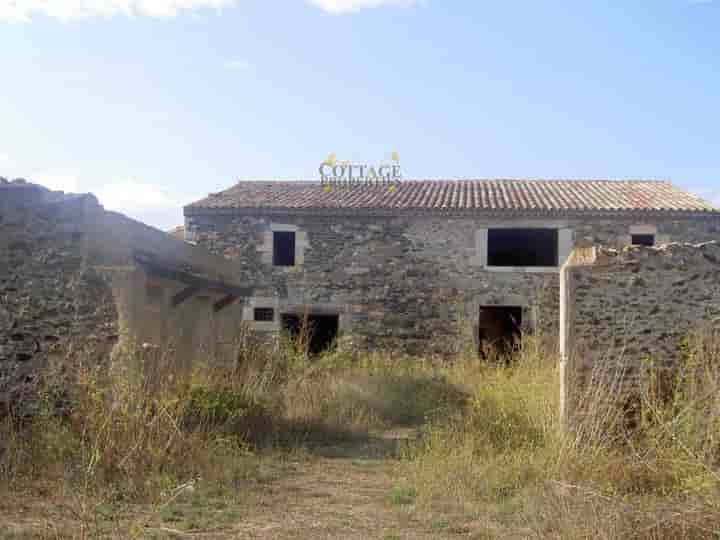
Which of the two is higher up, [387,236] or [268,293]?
[387,236]

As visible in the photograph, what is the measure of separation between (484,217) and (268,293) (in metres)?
4.78

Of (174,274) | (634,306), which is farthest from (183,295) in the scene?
(634,306)

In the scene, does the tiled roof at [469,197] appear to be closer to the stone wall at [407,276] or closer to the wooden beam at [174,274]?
the stone wall at [407,276]

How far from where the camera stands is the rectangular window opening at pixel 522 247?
17891mm


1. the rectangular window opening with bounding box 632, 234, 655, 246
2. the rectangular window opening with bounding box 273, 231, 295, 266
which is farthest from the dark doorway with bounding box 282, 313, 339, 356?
the rectangular window opening with bounding box 632, 234, 655, 246

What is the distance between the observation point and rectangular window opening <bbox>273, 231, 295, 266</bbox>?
55.8 ft

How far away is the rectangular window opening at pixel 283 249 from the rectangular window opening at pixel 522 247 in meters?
4.38

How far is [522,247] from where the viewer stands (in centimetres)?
1939

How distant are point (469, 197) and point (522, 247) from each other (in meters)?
2.95

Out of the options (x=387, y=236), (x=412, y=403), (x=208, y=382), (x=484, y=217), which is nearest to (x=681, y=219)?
(x=484, y=217)

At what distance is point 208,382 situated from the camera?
30.6ft

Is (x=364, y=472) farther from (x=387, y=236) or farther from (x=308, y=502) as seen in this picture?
(x=387, y=236)

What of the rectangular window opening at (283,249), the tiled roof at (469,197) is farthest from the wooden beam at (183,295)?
the rectangular window opening at (283,249)

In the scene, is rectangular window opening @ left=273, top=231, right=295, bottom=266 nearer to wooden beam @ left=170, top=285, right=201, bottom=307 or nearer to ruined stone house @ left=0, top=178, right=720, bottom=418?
ruined stone house @ left=0, top=178, right=720, bottom=418
